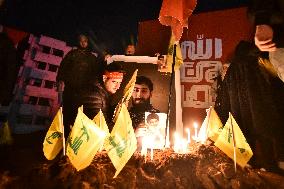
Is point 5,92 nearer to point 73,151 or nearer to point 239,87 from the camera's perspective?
point 73,151

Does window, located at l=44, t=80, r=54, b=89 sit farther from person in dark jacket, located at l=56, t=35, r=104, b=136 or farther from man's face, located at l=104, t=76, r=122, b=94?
man's face, located at l=104, t=76, r=122, b=94

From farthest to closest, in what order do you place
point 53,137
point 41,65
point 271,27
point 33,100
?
point 41,65 < point 33,100 < point 53,137 < point 271,27

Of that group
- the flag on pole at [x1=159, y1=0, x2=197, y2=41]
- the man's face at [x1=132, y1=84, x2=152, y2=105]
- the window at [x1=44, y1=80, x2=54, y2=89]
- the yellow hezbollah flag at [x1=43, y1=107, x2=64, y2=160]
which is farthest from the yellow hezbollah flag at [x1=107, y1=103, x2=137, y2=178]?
the window at [x1=44, y1=80, x2=54, y2=89]

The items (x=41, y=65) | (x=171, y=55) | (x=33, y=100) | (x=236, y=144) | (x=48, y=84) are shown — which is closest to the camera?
(x=236, y=144)

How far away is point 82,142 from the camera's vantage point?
13.8ft

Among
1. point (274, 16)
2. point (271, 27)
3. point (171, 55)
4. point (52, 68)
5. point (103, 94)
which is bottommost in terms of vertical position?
point (103, 94)


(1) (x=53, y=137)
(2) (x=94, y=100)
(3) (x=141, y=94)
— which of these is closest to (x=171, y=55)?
(3) (x=141, y=94)

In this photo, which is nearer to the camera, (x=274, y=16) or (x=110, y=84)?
(x=274, y=16)

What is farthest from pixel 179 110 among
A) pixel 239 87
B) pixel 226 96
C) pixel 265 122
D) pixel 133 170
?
pixel 133 170

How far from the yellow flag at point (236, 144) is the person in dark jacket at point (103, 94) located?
2.51 meters

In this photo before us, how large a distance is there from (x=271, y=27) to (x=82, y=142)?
316 centimetres

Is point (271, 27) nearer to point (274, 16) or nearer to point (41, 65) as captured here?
point (274, 16)

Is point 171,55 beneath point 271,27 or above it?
above

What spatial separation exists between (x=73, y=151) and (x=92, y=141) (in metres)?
0.34
